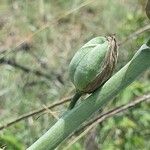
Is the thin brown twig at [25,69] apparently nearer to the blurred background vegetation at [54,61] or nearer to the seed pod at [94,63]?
the blurred background vegetation at [54,61]

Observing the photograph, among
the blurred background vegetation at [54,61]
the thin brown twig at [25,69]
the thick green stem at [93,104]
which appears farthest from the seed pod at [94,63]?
the thin brown twig at [25,69]

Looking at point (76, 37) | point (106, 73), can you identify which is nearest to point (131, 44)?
point (76, 37)

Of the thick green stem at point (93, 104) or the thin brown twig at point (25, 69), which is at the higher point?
the thick green stem at point (93, 104)

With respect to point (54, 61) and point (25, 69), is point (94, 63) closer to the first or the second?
point (25, 69)

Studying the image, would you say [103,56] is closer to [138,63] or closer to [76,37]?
[138,63]

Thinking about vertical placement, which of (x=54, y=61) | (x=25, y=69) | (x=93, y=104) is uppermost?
(x=93, y=104)

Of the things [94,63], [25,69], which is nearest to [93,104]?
[94,63]

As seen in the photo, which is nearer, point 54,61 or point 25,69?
point 25,69
